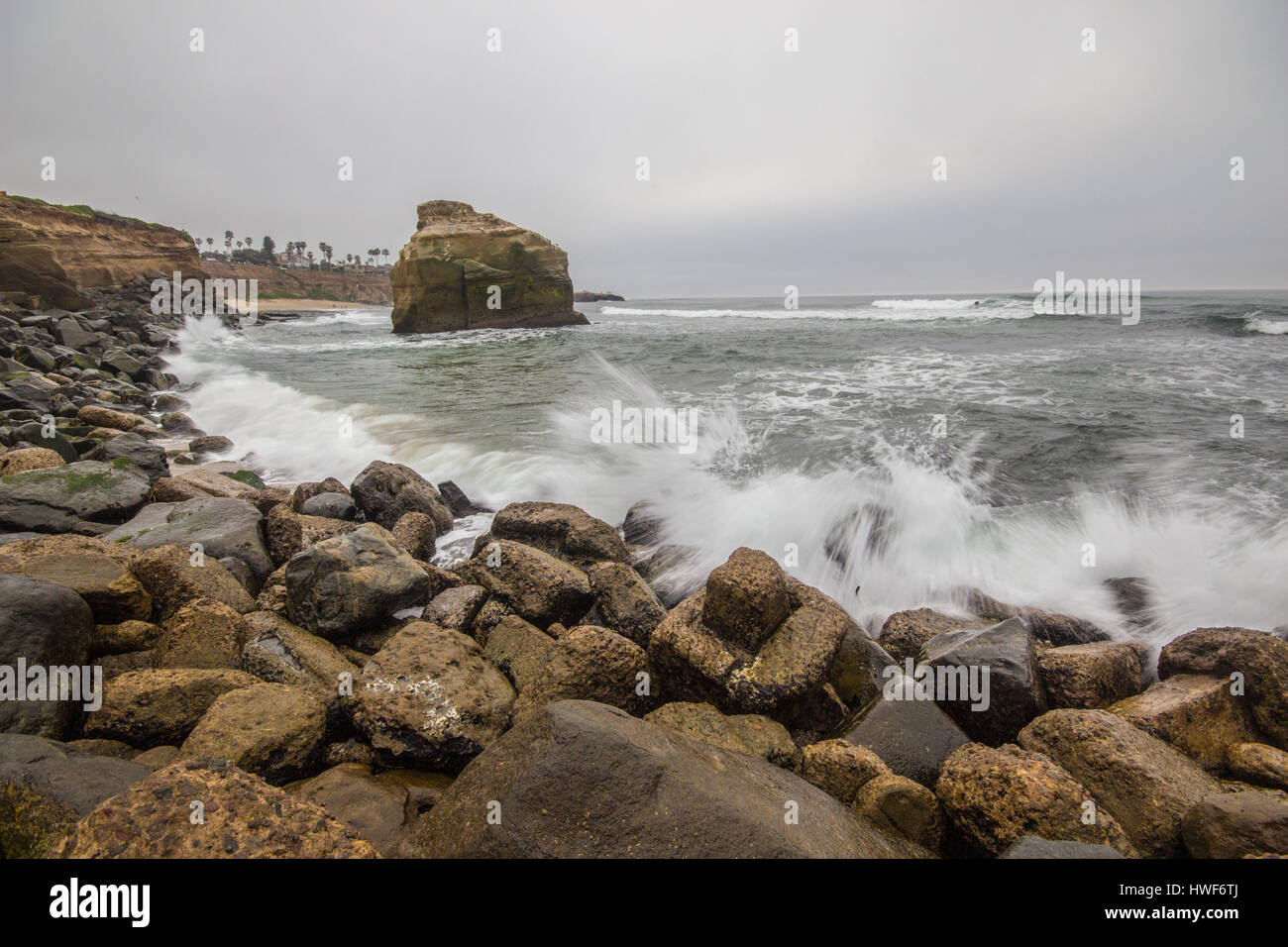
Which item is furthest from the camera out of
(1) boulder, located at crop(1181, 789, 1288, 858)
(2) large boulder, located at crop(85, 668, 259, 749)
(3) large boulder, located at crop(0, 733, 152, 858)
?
(2) large boulder, located at crop(85, 668, 259, 749)

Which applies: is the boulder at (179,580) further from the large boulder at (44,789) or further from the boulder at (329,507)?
the boulder at (329,507)

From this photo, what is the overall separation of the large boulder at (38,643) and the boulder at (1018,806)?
3.93m

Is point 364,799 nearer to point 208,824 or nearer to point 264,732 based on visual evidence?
point 264,732

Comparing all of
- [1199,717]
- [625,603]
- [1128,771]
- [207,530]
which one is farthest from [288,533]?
[1199,717]

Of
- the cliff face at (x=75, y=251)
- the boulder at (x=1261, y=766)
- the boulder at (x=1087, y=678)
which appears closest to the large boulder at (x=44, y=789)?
the boulder at (x=1087, y=678)

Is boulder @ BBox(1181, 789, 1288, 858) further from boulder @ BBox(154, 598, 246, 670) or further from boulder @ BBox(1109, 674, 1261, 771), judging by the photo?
boulder @ BBox(154, 598, 246, 670)

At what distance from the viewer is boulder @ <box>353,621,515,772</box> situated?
276 centimetres

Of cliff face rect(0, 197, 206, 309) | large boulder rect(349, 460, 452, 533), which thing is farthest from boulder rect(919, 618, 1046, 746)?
cliff face rect(0, 197, 206, 309)

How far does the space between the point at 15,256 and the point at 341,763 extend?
30.0 m

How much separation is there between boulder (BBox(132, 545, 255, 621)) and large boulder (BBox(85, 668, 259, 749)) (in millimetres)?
864

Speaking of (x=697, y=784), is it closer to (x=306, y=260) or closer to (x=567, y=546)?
(x=567, y=546)
